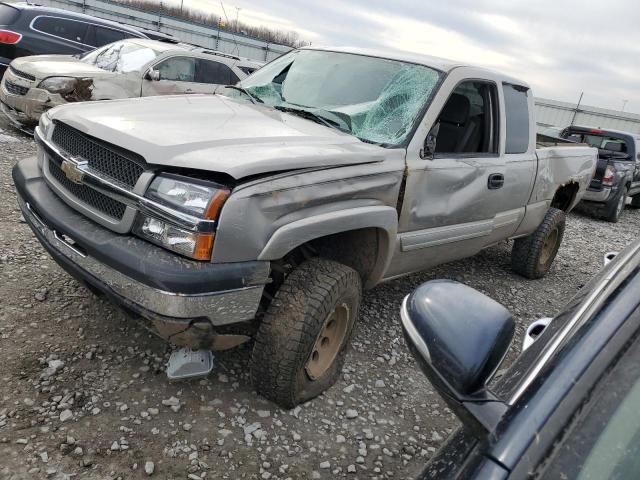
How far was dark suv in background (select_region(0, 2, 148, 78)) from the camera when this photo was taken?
8.39 m

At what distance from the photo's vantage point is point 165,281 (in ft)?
6.68

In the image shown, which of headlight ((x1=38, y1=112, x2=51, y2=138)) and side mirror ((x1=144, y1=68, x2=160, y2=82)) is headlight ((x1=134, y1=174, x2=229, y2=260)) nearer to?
headlight ((x1=38, y1=112, x2=51, y2=138))

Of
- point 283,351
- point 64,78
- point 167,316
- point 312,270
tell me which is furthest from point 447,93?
point 64,78

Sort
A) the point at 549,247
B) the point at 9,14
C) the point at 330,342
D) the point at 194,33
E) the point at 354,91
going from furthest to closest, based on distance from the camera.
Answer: the point at 194,33
the point at 9,14
the point at 549,247
the point at 354,91
the point at 330,342

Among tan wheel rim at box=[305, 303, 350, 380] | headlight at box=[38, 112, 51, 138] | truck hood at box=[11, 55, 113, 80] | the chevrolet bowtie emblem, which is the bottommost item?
tan wheel rim at box=[305, 303, 350, 380]

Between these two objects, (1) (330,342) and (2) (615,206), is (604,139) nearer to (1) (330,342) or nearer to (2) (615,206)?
(2) (615,206)

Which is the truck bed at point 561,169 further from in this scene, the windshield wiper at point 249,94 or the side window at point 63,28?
the side window at point 63,28

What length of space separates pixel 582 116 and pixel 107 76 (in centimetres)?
1980

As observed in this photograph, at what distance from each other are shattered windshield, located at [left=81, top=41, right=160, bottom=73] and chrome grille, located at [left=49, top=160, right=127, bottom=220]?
5323 mm

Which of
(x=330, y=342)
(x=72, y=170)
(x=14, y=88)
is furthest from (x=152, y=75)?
(x=330, y=342)

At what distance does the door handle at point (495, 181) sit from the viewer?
3738 mm

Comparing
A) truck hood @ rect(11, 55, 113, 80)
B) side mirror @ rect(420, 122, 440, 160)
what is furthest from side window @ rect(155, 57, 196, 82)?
side mirror @ rect(420, 122, 440, 160)

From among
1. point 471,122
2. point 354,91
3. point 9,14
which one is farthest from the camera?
point 9,14

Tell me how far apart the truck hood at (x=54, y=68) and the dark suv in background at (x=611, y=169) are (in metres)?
8.62
